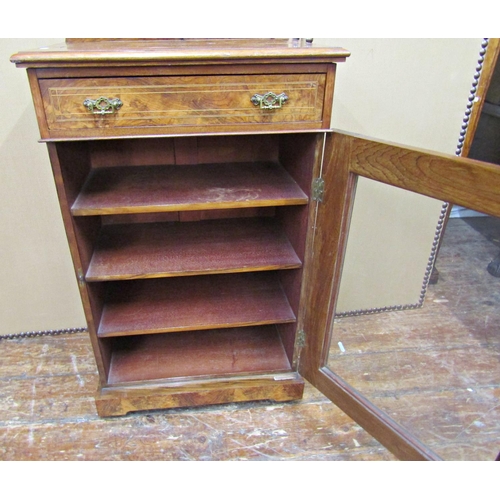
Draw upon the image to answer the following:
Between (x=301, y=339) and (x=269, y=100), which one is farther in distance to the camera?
(x=301, y=339)

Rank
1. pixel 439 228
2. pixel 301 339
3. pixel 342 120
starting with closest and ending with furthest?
pixel 301 339 < pixel 342 120 < pixel 439 228

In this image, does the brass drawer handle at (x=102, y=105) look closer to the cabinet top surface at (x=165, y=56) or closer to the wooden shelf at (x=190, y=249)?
the cabinet top surface at (x=165, y=56)

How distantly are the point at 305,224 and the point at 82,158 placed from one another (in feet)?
2.10

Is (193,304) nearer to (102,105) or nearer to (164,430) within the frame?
(164,430)

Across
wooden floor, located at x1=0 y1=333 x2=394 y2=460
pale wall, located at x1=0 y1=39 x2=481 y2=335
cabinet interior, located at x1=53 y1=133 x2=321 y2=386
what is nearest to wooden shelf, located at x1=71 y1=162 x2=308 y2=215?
cabinet interior, located at x1=53 y1=133 x2=321 y2=386

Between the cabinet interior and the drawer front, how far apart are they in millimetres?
101

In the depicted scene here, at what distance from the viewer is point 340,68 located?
4.19 ft

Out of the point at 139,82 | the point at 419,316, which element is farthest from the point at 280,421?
the point at 139,82

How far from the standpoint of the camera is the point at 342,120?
4.44ft

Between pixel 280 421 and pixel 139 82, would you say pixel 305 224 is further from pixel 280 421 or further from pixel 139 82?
pixel 280 421

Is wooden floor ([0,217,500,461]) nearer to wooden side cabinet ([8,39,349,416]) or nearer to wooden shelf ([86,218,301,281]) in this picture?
wooden side cabinet ([8,39,349,416])

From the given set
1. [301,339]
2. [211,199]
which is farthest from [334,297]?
[211,199]

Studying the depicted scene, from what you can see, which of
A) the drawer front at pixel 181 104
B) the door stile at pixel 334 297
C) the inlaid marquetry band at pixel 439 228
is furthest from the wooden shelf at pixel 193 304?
the drawer front at pixel 181 104

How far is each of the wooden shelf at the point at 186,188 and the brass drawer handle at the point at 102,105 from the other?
229mm
